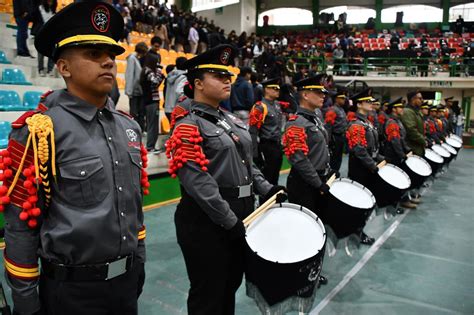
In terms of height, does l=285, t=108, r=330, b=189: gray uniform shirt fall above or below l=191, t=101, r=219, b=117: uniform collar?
below

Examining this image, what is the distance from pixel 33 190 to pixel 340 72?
16.7 m

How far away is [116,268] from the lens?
1453 millimetres

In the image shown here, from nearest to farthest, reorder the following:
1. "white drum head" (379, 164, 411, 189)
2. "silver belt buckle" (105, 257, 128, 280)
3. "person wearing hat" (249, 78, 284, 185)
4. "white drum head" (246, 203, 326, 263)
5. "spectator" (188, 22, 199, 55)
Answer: "silver belt buckle" (105, 257, 128, 280), "white drum head" (246, 203, 326, 263), "white drum head" (379, 164, 411, 189), "person wearing hat" (249, 78, 284, 185), "spectator" (188, 22, 199, 55)

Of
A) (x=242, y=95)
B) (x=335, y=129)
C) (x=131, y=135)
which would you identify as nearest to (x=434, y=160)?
(x=335, y=129)

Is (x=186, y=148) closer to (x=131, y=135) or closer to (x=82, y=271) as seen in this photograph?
(x=131, y=135)

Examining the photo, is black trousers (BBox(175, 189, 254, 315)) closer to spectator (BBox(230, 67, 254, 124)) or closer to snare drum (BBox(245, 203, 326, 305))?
snare drum (BBox(245, 203, 326, 305))

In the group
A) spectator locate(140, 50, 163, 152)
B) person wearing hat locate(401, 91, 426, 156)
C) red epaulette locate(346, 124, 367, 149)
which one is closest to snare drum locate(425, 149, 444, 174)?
person wearing hat locate(401, 91, 426, 156)

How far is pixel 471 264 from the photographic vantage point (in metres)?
3.90

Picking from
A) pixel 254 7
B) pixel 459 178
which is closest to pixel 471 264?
pixel 459 178

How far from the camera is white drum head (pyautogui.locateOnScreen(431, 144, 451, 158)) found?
23.6ft

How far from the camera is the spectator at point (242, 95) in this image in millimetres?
6414

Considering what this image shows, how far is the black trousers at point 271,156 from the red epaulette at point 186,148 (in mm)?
3537

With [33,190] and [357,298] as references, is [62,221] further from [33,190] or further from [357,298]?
[357,298]

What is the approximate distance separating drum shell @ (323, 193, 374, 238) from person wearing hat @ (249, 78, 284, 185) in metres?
2.49
